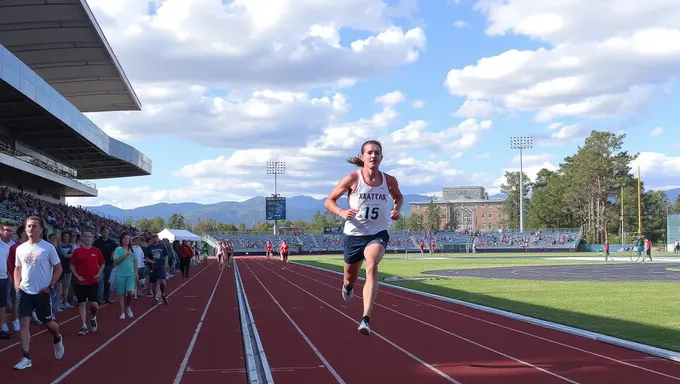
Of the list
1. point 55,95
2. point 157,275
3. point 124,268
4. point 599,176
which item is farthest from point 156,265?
point 599,176

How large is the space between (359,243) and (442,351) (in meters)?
2.68

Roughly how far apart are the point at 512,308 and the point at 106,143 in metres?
37.9

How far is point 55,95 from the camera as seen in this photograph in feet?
115

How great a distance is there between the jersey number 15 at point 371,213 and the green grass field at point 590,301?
15.5 feet

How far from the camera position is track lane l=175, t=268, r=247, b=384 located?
7.61m

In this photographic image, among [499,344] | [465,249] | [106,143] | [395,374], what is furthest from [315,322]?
[465,249]

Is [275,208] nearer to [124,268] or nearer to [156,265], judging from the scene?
[156,265]

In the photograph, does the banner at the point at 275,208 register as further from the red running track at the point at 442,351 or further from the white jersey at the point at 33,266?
the white jersey at the point at 33,266

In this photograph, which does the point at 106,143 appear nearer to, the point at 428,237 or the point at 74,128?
the point at 74,128

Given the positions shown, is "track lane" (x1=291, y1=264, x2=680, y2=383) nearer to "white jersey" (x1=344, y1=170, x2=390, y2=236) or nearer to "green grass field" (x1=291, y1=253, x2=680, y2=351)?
"green grass field" (x1=291, y1=253, x2=680, y2=351)

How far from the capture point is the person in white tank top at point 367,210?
23.8ft

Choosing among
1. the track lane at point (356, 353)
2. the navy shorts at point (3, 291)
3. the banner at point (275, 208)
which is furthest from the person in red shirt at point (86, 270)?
the banner at point (275, 208)

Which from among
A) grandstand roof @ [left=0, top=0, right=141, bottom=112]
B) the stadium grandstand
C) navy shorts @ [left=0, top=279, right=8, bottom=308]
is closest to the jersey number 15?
navy shorts @ [left=0, top=279, right=8, bottom=308]

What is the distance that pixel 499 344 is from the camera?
9.82 m
